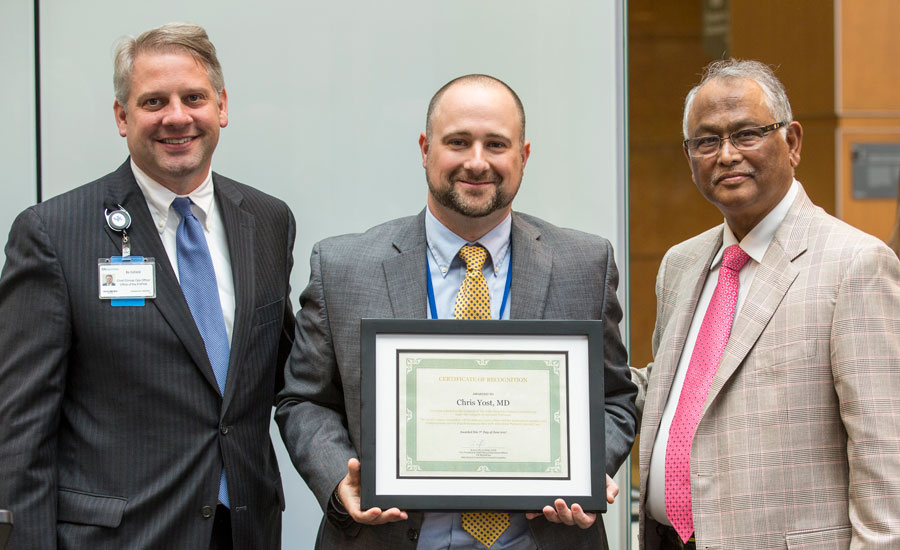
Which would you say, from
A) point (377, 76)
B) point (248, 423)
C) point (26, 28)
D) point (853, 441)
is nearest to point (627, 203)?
point (377, 76)

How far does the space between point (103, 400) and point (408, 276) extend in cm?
77

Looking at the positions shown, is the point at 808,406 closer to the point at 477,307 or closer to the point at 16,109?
the point at 477,307

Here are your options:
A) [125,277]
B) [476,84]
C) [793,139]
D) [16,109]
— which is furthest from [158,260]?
[793,139]

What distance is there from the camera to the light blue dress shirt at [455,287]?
2082mm

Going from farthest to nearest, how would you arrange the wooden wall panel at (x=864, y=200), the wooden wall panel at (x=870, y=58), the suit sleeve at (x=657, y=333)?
the wooden wall panel at (x=870, y=58) < the wooden wall panel at (x=864, y=200) < the suit sleeve at (x=657, y=333)

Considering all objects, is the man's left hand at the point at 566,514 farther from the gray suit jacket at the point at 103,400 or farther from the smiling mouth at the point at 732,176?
the smiling mouth at the point at 732,176

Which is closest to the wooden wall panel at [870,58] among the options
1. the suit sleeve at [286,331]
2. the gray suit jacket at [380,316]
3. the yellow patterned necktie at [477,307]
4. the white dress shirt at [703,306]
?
the white dress shirt at [703,306]

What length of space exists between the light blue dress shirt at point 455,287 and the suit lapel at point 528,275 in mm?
31

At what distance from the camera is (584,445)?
6.42ft

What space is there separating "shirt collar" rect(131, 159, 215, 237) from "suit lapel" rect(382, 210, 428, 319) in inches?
19.2

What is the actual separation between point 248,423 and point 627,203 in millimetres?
1480

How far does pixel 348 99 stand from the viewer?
2955 mm

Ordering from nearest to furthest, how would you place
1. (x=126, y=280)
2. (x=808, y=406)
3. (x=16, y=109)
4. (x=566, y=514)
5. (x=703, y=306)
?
(x=566, y=514) → (x=808, y=406) → (x=126, y=280) → (x=703, y=306) → (x=16, y=109)

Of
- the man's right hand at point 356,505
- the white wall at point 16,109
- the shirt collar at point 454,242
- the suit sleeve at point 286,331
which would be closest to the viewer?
the man's right hand at point 356,505
